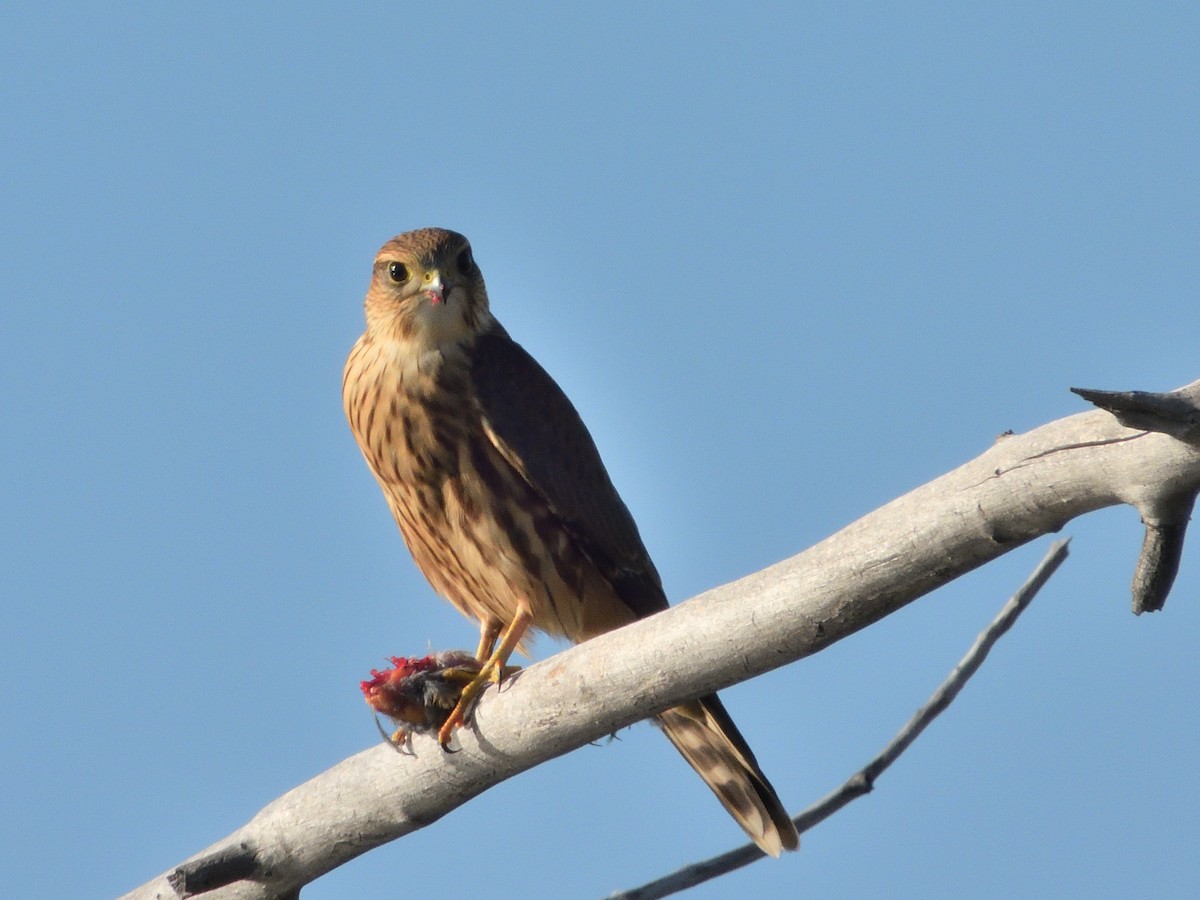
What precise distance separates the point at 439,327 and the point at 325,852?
1712 mm

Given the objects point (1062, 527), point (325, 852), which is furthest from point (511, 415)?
point (1062, 527)

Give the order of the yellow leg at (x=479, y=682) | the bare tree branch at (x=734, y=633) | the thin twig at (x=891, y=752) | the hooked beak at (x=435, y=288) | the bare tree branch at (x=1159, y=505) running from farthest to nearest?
the hooked beak at (x=435, y=288), the yellow leg at (x=479, y=682), the thin twig at (x=891, y=752), the bare tree branch at (x=734, y=633), the bare tree branch at (x=1159, y=505)

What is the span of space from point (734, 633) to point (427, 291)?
7.14 feet

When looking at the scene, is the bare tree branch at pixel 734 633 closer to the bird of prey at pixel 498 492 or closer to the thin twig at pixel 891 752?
the thin twig at pixel 891 752

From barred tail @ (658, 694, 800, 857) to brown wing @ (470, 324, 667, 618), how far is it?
1.22ft

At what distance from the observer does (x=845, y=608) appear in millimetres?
2764

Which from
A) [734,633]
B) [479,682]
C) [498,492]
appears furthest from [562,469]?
[734,633]

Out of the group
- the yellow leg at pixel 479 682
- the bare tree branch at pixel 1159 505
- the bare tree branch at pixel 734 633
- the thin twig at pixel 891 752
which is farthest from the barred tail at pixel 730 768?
the bare tree branch at pixel 1159 505

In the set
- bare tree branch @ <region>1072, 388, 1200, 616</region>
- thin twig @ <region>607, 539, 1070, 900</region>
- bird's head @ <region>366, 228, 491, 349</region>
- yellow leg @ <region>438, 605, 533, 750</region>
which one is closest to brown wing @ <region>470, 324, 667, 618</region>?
bird's head @ <region>366, 228, 491, 349</region>

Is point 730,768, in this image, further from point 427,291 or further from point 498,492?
point 427,291

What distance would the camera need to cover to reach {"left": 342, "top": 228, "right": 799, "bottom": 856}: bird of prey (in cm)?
445

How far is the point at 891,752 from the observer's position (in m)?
3.56

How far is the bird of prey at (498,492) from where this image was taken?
4.45 metres

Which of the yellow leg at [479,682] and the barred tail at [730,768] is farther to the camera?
the barred tail at [730,768]
